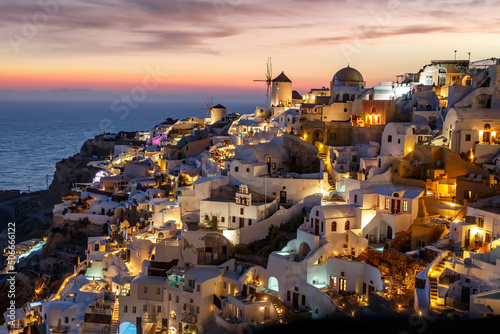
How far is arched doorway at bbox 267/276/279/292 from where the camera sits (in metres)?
13.2

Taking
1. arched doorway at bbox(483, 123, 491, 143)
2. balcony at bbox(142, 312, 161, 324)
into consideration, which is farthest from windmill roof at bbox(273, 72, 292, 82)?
balcony at bbox(142, 312, 161, 324)

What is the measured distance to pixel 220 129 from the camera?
2973 centimetres

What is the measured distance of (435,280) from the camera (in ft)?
33.6

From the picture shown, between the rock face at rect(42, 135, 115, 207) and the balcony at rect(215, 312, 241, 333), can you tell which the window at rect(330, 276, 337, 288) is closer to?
the balcony at rect(215, 312, 241, 333)

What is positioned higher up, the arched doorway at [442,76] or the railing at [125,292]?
the arched doorway at [442,76]

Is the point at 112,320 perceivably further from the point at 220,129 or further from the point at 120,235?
the point at 220,129

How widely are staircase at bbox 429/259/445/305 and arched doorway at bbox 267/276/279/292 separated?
3.94 metres

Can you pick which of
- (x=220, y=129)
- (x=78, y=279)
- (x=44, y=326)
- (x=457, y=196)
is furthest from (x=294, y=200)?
(x=220, y=129)

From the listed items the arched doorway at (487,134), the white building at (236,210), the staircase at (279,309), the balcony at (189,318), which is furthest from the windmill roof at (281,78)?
the staircase at (279,309)

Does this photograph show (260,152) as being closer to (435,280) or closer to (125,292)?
(125,292)

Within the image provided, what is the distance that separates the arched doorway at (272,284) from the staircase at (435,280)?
3.94m

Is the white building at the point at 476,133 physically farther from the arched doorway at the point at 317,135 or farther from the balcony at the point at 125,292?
the balcony at the point at 125,292

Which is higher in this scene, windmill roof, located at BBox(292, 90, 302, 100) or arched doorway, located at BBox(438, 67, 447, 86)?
arched doorway, located at BBox(438, 67, 447, 86)

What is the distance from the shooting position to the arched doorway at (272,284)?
1322cm
